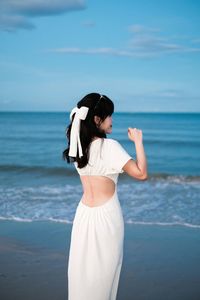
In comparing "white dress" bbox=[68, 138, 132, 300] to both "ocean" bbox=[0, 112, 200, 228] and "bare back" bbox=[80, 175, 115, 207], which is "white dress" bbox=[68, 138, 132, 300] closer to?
"bare back" bbox=[80, 175, 115, 207]

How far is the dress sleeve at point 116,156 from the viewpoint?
2984mm

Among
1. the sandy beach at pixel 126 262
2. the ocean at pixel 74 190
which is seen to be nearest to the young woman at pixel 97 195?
the sandy beach at pixel 126 262

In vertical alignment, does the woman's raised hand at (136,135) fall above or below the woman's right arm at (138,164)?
above

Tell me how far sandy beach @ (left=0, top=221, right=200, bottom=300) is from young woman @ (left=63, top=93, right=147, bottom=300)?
125 cm

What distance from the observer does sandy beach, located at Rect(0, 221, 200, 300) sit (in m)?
4.45

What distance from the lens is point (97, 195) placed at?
316 cm

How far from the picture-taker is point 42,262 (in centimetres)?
521

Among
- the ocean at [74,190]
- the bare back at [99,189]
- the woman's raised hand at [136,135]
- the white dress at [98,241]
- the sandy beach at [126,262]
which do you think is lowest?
the ocean at [74,190]

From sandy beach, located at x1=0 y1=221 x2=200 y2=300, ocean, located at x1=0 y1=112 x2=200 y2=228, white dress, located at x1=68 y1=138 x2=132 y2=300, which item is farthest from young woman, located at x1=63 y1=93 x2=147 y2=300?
ocean, located at x1=0 y1=112 x2=200 y2=228

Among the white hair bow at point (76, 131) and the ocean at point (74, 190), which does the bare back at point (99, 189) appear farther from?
the ocean at point (74, 190)

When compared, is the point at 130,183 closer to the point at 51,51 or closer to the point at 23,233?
the point at 23,233

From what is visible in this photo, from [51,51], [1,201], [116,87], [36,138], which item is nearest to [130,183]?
[1,201]

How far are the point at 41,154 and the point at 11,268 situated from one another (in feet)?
46.3

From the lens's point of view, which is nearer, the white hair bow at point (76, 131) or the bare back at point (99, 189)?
the white hair bow at point (76, 131)
